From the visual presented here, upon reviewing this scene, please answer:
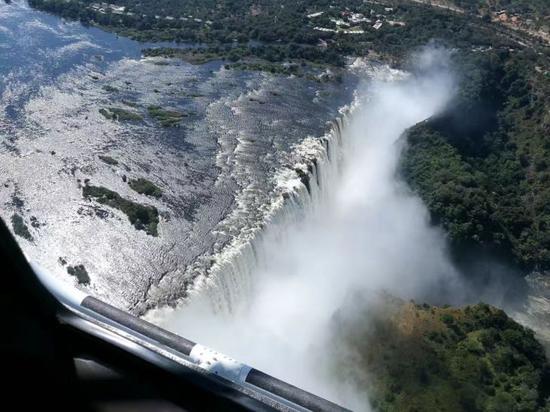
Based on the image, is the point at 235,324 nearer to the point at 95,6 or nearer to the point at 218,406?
the point at 218,406

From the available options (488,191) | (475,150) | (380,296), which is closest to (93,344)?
(380,296)

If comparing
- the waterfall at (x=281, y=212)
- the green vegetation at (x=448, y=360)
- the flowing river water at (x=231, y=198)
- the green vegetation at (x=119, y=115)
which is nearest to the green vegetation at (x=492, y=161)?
the flowing river water at (x=231, y=198)

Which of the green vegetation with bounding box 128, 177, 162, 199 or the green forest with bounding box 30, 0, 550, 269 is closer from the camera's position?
the green vegetation with bounding box 128, 177, 162, 199

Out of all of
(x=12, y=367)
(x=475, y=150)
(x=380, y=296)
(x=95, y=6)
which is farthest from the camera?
(x=95, y=6)

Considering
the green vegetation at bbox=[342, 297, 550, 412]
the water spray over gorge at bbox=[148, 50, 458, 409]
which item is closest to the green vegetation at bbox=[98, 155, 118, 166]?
the water spray over gorge at bbox=[148, 50, 458, 409]

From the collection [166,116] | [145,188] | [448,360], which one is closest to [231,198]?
[145,188]

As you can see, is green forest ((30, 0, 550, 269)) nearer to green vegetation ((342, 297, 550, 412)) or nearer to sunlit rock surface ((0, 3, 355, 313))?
sunlit rock surface ((0, 3, 355, 313))

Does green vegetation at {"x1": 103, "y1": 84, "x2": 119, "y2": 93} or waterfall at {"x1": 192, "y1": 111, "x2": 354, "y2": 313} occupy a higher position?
waterfall at {"x1": 192, "y1": 111, "x2": 354, "y2": 313}
